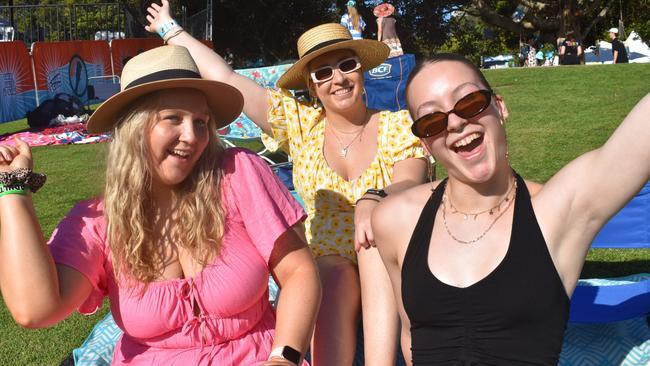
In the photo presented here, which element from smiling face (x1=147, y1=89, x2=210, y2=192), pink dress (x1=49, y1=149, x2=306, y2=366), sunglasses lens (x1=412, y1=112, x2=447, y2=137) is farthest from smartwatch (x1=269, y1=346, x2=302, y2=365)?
sunglasses lens (x1=412, y1=112, x2=447, y2=137)

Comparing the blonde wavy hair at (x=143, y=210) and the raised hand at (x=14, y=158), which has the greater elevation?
the raised hand at (x=14, y=158)

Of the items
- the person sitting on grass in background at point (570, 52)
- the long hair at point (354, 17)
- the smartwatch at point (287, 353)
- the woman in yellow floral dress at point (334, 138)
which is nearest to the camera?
the smartwatch at point (287, 353)

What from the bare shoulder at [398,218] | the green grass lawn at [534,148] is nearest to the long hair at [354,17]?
the green grass lawn at [534,148]

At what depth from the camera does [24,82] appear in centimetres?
1750

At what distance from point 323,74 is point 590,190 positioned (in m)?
1.94

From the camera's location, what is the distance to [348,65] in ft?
12.5

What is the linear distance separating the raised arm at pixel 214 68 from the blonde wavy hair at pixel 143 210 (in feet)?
4.03

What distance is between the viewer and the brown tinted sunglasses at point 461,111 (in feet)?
7.23

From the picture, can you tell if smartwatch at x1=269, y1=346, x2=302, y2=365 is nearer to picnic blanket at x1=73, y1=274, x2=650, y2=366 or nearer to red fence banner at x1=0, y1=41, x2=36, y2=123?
picnic blanket at x1=73, y1=274, x2=650, y2=366

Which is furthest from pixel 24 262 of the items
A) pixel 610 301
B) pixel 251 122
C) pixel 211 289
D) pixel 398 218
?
pixel 251 122

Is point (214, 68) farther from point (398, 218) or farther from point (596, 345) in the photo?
point (596, 345)

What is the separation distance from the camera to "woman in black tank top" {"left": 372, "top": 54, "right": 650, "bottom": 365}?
2094mm

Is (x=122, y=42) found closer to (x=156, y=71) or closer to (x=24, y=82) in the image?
(x=24, y=82)

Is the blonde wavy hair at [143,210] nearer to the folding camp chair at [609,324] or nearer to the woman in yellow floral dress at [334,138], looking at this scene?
the woman in yellow floral dress at [334,138]
